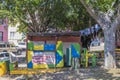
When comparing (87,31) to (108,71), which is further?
(87,31)

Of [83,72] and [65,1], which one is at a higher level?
[65,1]

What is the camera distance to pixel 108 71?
53.9ft

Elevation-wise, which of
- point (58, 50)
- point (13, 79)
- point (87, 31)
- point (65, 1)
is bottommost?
point (13, 79)

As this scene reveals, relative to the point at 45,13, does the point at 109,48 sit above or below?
below

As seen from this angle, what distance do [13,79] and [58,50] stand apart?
405 centimetres

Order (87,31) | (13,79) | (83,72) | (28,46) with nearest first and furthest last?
(13,79), (83,72), (28,46), (87,31)

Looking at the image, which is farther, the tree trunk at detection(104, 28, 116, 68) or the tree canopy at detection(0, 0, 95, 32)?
the tree canopy at detection(0, 0, 95, 32)

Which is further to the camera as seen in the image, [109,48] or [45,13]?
[45,13]

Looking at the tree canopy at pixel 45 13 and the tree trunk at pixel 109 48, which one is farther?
the tree canopy at pixel 45 13

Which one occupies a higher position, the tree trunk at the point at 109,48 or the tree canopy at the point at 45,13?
the tree canopy at the point at 45,13

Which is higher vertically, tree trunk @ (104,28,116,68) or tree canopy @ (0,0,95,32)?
tree canopy @ (0,0,95,32)

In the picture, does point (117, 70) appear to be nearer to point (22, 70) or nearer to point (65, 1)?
point (22, 70)

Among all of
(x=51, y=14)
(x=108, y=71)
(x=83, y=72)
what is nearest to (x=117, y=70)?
(x=108, y=71)

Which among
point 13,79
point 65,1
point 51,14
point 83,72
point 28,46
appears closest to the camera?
point 13,79
